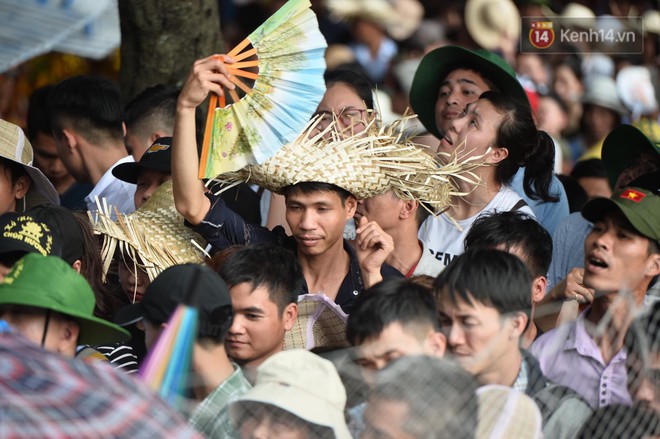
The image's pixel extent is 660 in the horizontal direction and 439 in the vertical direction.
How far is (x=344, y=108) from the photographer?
482 cm

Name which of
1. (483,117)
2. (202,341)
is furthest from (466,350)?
(483,117)

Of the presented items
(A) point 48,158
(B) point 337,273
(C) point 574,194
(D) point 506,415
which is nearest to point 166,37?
(A) point 48,158

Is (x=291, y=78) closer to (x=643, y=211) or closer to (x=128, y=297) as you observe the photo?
(x=128, y=297)

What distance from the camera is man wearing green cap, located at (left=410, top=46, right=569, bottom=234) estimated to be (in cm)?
493

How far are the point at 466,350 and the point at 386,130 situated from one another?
1.57 meters

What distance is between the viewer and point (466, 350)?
3.06 m

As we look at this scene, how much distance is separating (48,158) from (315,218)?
228 centimetres

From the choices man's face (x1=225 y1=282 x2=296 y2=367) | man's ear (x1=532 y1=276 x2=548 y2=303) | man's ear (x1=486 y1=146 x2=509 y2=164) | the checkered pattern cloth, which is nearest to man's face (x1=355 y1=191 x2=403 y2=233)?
man's ear (x1=486 y1=146 x2=509 y2=164)

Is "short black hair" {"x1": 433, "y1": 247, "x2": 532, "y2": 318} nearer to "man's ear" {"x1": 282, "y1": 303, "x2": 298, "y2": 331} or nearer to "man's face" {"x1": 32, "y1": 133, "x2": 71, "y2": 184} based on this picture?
"man's ear" {"x1": 282, "y1": 303, "x2": 298, "y2": 331}

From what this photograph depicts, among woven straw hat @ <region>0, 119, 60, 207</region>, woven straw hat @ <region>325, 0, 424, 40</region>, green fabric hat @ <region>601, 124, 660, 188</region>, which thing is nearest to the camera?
woven straw hat @ <region>0, 119, 60, 207</region>

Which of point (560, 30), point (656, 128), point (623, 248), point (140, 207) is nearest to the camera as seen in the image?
point (623, 248)

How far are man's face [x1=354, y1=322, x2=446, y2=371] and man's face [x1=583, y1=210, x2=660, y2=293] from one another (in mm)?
935

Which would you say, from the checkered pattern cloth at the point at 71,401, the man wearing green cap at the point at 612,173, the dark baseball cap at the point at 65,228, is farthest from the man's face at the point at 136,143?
the checkered pattern cloth at the point at 71,401

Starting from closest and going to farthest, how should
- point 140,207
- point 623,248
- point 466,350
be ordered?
1. point 466,350
2. point 623,248
3. point 140,207
